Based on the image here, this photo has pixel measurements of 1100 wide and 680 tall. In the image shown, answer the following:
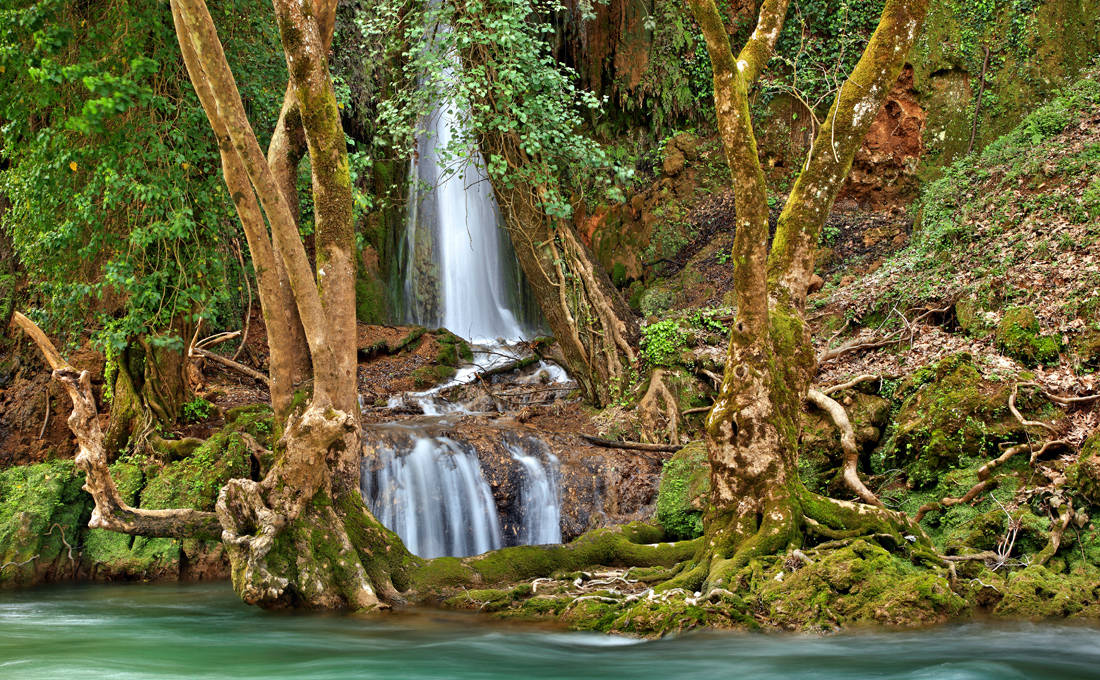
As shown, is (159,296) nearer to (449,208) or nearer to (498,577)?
(498,577)

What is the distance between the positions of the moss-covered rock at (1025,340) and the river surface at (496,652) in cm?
392

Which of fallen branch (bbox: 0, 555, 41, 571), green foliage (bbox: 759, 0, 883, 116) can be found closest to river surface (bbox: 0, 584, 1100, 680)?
fallen branch (bbox: 0, 555, 41, 571)

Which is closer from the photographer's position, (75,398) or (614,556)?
(75,398)

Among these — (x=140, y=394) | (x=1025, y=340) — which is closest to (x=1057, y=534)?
(x=1025, y=340)

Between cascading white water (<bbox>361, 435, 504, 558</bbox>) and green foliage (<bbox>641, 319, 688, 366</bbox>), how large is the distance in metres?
3.16

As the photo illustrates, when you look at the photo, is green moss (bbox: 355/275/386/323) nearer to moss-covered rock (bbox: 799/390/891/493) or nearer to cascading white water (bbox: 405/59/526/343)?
cascading white water (bbox: 405/59/526/343)

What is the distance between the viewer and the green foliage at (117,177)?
9.16 meters

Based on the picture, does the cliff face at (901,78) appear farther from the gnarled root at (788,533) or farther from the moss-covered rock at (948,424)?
the gnarled root at (788,533)

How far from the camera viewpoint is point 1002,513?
7.39m

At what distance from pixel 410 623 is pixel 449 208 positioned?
14395 mm

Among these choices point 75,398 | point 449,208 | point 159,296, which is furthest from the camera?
point 449,208

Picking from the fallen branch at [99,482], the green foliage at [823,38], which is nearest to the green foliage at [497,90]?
the fallen branch at [99,482]

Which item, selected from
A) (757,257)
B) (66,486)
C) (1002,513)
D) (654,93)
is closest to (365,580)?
(757,257)

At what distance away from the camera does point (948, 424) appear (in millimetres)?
8570
